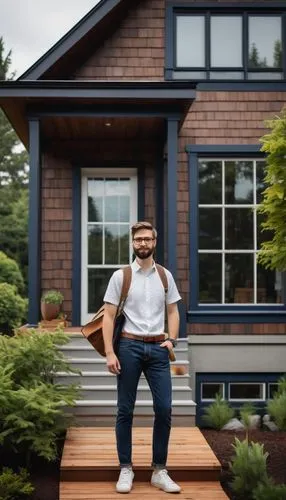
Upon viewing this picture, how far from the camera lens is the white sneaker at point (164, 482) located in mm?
5219

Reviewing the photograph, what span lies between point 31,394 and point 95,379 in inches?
71.0

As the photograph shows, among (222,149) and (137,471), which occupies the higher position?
(222,149)

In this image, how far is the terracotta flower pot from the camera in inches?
347

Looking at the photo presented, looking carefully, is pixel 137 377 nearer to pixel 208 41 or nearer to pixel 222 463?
pixel 222 463

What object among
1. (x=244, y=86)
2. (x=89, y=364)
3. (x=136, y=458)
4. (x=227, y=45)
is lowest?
(x=136, y=458)

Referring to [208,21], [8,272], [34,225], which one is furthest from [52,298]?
[8,272]

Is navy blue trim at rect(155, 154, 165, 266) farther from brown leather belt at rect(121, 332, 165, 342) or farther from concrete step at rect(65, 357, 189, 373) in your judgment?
brown leather belt at rect(121, 332, 165, 342)

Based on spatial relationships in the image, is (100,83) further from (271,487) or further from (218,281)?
(271,487)

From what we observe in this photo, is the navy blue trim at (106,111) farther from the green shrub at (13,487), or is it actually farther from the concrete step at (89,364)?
the green shrub at (13,487)

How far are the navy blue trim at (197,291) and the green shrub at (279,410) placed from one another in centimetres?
125

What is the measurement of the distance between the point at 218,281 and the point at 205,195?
1193 mm

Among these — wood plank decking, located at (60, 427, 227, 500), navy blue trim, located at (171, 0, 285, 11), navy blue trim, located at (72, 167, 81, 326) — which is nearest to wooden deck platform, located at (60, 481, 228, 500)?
wood plank decking, located at (60, 427, 227, 500)

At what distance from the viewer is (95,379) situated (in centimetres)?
764

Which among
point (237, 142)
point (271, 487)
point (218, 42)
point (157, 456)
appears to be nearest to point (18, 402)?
point (157, 456)
